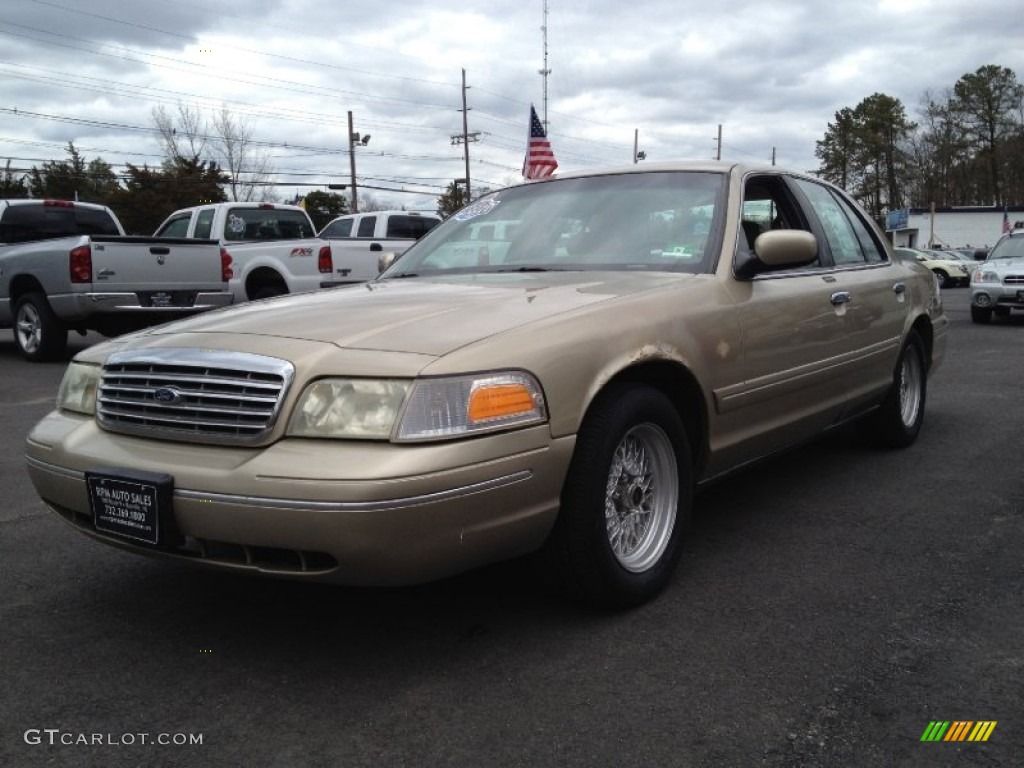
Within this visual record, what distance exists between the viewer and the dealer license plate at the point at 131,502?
253 centimetres

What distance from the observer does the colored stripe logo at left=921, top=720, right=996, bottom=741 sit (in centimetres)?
227

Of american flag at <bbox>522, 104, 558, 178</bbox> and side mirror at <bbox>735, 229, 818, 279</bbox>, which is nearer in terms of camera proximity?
side mirror at <bbox>735, 229, 818, 279</bbox>

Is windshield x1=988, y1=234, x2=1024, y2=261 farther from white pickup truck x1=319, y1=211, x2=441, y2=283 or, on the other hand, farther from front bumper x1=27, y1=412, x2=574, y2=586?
front bumper x1=27, y1=412, x2=574, y2=586

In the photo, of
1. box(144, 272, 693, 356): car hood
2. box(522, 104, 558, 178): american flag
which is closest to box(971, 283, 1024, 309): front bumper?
box(522, 104, 558, 178): american flag

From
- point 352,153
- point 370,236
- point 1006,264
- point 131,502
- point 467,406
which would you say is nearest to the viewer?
point 467,406

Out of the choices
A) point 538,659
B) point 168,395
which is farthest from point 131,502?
point 538,659

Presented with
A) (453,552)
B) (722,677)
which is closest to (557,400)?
(453,552)

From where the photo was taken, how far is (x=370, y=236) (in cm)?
1418

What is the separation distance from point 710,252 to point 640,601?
1.44m

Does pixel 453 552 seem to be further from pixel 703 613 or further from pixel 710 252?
pixel 710 252

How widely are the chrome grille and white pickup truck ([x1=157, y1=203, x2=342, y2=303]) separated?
31.2ft

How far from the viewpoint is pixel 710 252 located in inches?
145

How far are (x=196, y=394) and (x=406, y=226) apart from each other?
12.4 m

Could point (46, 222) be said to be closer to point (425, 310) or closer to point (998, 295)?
point (425, 310)
